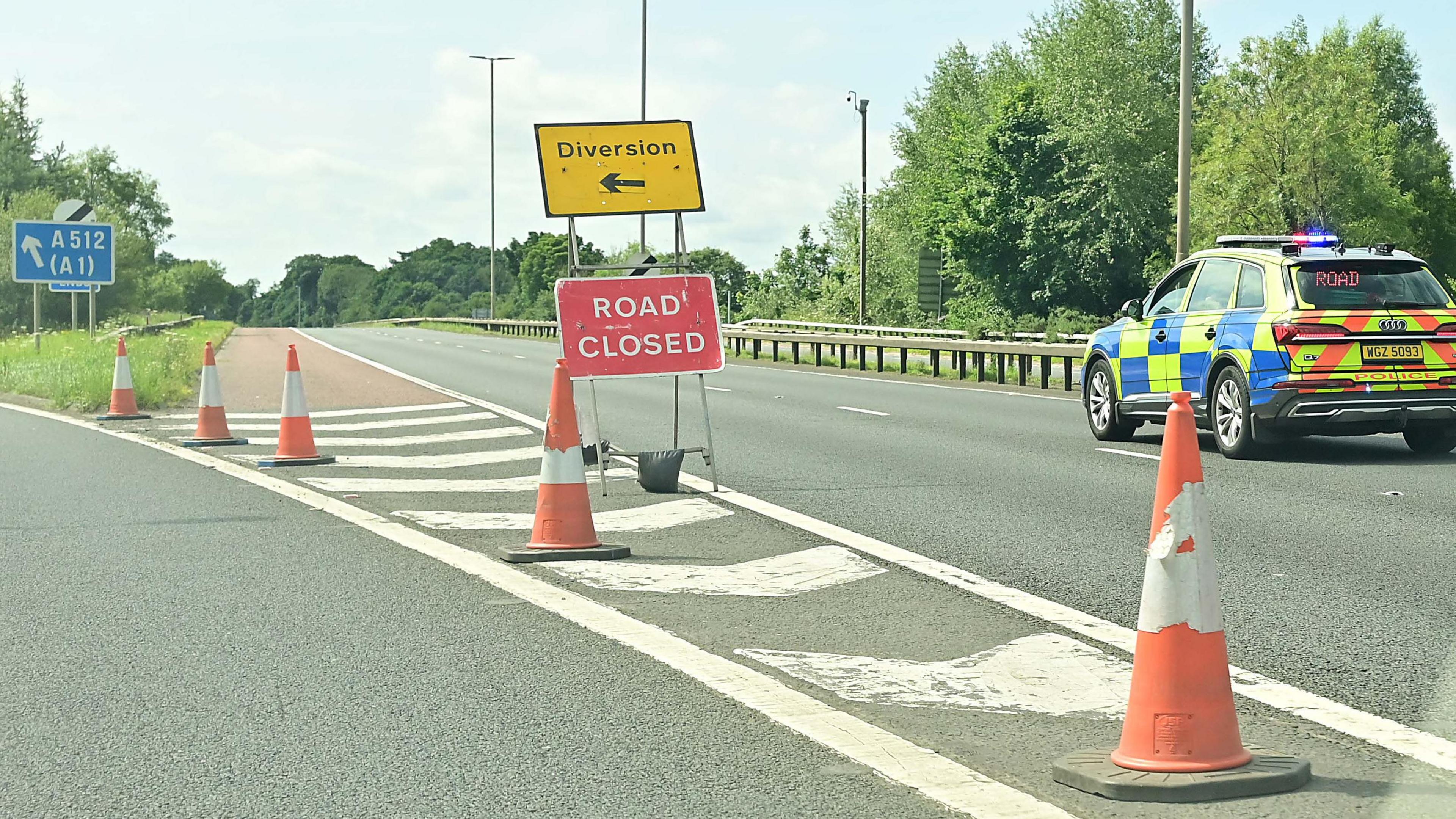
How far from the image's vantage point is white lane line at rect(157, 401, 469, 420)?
765 inches

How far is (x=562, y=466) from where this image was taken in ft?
29.1

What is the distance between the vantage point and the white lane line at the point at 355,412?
1944 cm

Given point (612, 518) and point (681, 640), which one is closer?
point (681, 640)

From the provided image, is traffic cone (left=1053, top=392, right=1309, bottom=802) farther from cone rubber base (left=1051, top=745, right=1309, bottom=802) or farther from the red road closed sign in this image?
the red road closed sign

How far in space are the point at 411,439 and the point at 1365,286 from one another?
878 cm

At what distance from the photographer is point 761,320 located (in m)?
54.9

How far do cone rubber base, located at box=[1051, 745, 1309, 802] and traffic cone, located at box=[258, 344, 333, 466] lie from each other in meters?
10.1

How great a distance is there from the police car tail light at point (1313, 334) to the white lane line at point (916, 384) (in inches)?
352

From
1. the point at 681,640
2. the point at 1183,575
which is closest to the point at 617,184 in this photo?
the point at 681,640

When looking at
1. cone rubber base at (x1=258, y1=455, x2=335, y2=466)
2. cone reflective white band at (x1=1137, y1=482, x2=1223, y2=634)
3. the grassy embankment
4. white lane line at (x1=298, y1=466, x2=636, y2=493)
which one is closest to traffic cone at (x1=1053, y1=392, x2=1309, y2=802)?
cone reflective white band at (x1=1137, y1=482, x2=1223, y2=634)

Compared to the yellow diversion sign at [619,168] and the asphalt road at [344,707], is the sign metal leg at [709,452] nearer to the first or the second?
the yellow diversion sign at [619,168]

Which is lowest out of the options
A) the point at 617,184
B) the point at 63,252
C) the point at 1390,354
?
the point at 1390,354

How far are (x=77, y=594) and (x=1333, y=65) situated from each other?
6437 cm

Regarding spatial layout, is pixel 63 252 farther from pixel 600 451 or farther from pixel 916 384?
pixel 600 451
